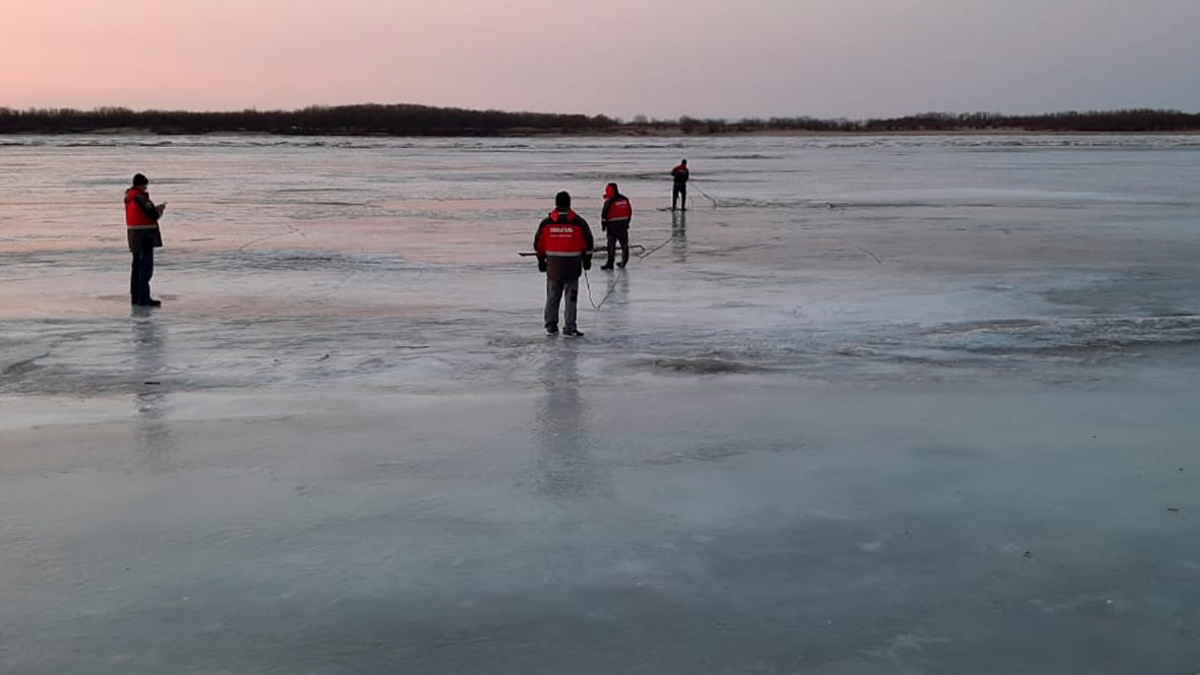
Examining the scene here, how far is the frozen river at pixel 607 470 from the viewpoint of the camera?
13.4ft

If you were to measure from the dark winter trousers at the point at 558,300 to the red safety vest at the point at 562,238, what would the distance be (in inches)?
9.6

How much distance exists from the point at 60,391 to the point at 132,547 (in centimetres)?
358

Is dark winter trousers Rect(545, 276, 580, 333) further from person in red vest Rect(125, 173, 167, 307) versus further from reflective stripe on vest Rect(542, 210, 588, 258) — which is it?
person in red vest Rect(125, 173, 167, 307)

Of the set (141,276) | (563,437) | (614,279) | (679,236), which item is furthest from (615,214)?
(563,437)

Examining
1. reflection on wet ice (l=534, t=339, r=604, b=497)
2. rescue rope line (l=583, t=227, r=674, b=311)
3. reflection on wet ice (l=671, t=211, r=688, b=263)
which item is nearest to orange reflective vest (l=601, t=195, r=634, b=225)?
rescue rope line (l=583, t=227, r=674, b=311)

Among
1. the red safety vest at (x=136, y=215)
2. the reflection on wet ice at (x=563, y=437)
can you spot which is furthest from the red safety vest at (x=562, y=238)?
the red safety vest at (x=136, y=215)

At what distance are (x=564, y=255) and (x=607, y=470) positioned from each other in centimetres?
427

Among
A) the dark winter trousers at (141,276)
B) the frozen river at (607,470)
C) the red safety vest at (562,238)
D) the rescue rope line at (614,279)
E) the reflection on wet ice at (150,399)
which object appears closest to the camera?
the frozen river at (607,470)

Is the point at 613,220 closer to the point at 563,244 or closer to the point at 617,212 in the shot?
the point at 617,212

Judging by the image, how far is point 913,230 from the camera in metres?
19.7

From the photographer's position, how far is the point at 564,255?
1017cm

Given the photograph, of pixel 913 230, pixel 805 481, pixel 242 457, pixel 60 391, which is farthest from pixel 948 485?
pixel 913 230

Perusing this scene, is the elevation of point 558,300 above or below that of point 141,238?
below

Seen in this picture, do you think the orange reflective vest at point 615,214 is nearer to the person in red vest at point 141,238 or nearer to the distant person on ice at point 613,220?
the distant person on ice at point 613,220
